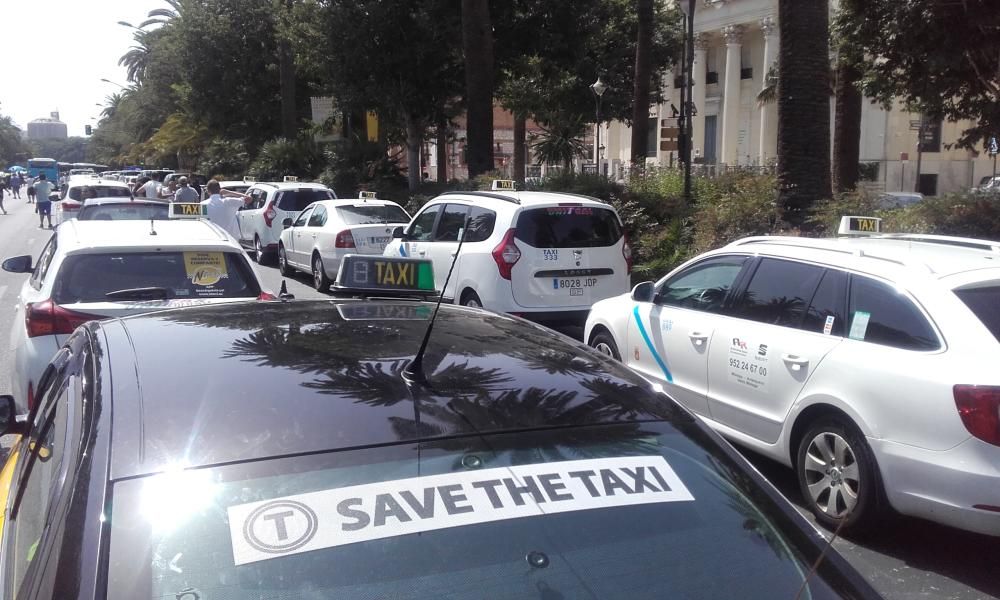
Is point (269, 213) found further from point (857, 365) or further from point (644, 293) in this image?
point (857, 365)

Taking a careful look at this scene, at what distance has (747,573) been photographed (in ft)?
6.57

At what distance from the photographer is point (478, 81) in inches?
856

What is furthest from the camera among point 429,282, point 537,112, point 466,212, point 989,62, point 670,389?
point 537,112

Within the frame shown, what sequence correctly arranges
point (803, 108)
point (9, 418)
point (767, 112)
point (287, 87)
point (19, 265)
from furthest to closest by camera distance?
point (767, 112) < point (287, 87) < point (803, 108) < point (19, 265) < point (9, 418)

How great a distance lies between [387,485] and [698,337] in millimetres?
5000

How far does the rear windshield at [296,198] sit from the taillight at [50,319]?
1400cm

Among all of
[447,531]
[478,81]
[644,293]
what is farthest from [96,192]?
[447,531]

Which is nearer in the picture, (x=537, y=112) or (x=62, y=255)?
(x=62, y=255)

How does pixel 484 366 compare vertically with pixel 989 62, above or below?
below

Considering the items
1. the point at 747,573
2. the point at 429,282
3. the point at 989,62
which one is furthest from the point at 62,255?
the point at 989,62

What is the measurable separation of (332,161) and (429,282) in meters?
28.5

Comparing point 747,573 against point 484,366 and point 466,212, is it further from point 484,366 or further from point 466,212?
point 466,212

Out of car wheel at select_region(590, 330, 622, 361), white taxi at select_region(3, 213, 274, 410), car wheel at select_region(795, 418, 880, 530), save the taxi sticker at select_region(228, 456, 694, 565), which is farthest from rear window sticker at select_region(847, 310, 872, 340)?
white taxi at select_region(3, 213, 274, 410)

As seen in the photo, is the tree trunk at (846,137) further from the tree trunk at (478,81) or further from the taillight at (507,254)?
the taillight at (507,254)
